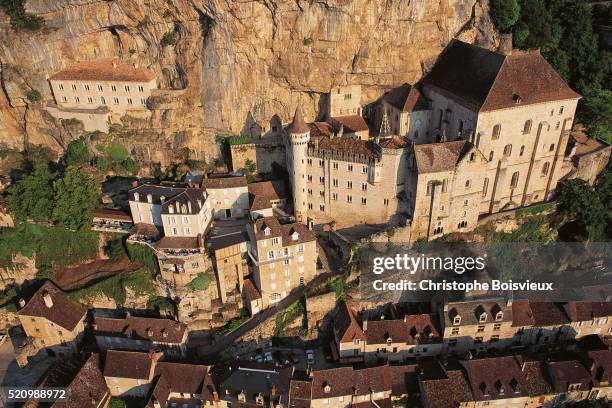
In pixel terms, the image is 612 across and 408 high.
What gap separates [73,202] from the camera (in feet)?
181

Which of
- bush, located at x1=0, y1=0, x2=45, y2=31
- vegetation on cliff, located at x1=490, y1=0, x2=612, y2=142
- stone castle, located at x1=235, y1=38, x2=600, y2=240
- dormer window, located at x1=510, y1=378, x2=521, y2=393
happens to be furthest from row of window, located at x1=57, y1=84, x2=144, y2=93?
dormer window, located at x1=510, y1=378, x2=521, y2=393

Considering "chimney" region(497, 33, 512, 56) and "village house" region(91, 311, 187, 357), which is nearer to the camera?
"village house" region(91, 311, 187, 357)

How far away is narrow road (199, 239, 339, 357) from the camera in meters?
50.2

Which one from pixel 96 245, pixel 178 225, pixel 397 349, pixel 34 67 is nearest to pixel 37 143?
pixel 34 67

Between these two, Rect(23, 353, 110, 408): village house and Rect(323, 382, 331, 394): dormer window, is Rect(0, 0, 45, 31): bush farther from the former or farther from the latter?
Rect(323, 382, 331, 394): dormer window

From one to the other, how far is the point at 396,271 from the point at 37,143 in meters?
51.9

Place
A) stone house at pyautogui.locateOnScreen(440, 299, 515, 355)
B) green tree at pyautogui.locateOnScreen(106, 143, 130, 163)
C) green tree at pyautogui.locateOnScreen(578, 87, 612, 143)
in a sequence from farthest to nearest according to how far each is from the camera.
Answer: green tree at pyautogui.locateOnScreen(106, 143, 130, 163)
green tree at pyautogui.locateOnScreen(578, 87, 612, 143)
stone house at pyautogui.locateOnScreen(440, 299, 515, 355)

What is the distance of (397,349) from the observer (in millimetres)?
49094

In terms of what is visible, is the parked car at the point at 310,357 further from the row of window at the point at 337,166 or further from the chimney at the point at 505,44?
the chimney at the point at 505,44

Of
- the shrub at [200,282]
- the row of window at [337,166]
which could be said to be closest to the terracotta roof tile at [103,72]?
the row of window at [337,166]

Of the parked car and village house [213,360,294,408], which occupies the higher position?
village house [213,360,294,408]

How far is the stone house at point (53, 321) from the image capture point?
50.2 meters

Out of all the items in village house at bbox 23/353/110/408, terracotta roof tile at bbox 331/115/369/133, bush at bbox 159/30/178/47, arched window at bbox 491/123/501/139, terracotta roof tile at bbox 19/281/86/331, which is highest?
bush at bbox 159/30/178/47

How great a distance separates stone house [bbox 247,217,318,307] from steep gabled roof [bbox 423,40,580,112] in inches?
946
